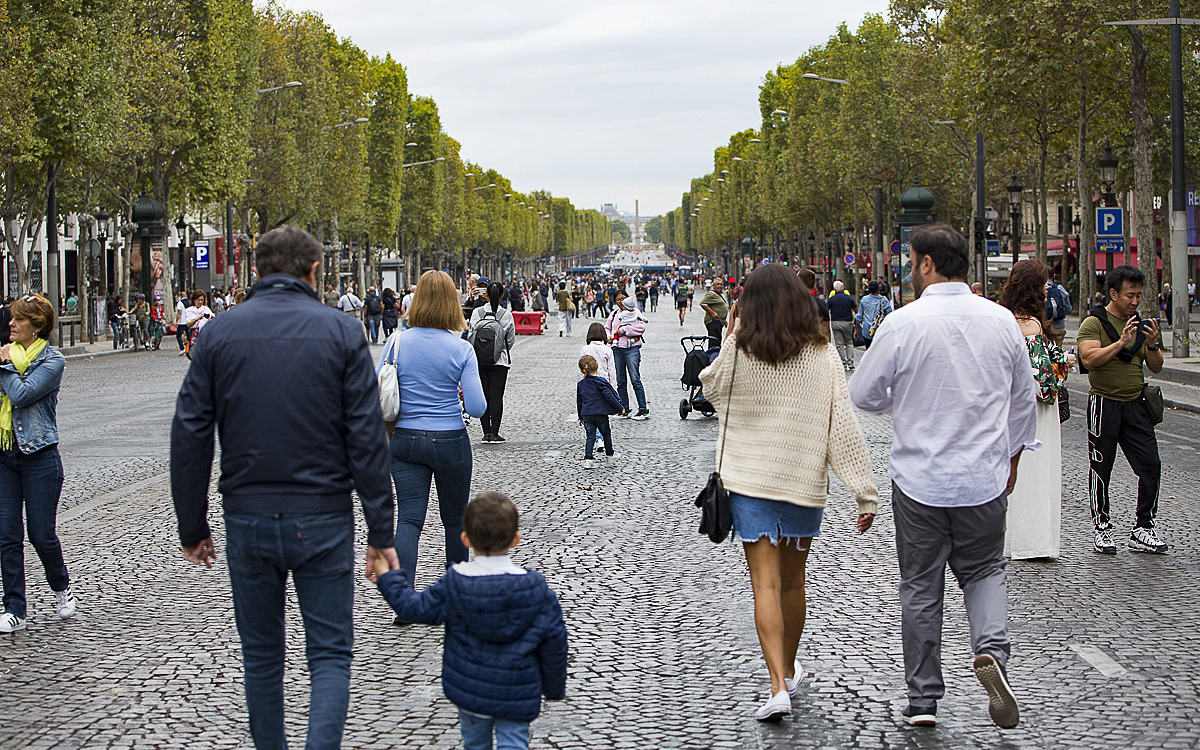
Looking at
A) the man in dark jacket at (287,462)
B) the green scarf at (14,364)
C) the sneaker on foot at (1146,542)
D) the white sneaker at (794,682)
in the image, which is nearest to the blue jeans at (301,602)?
the man in dark jacket at (287,462)

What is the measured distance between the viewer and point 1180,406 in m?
19.0

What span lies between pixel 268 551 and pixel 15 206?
42.4 meters

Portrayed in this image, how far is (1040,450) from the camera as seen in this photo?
318 inches

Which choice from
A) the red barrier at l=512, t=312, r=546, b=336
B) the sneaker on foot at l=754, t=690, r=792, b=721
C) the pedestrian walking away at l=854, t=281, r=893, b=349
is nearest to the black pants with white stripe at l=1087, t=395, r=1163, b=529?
the sneaker on foot at l=754, t=690, r=792, b=721

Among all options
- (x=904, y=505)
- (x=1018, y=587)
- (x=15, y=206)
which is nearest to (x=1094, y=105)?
(x=15, y=206)

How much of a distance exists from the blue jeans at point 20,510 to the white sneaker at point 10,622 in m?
0.02

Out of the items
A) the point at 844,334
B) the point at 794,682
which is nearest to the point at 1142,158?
the point at 844,334

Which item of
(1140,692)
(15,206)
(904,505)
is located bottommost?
(1140,692)

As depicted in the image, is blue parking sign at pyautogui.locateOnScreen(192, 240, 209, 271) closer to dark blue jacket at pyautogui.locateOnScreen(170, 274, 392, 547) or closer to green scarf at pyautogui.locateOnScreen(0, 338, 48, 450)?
green scarf at pyautogui.locateOnScreen(0, 338, 48, 450)

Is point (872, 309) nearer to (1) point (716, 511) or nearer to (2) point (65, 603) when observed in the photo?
(2) point (65, 603)

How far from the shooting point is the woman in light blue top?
6.81m

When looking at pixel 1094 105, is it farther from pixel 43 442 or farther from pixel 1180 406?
pixel 43 442

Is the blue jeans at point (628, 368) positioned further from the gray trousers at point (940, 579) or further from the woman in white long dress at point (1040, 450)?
the gray trousers at point (940, 579)

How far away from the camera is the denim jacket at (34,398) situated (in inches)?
273
